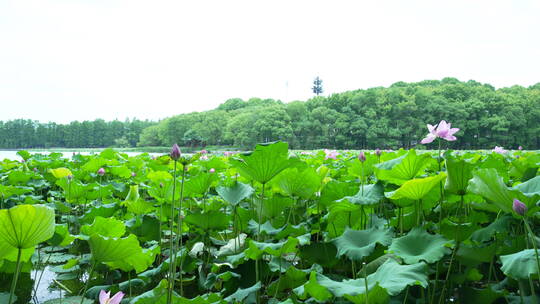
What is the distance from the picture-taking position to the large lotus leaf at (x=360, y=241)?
875mm

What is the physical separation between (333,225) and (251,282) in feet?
1.14

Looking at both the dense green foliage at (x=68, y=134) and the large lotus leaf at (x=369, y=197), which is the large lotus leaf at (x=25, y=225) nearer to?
the large lotus leaf at (x=369, y=197)

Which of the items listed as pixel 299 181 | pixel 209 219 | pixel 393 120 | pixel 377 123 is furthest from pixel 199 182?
pixel 393 120

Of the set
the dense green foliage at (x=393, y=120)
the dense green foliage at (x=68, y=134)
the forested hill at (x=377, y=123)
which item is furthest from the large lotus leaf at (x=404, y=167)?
the dense green foliage at (x=68, y=134)

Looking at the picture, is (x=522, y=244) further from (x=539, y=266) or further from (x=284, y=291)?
(x=284, y=291)

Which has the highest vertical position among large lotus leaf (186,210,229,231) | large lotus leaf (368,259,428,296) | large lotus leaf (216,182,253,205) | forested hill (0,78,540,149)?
forested hill (0,78,540,149)

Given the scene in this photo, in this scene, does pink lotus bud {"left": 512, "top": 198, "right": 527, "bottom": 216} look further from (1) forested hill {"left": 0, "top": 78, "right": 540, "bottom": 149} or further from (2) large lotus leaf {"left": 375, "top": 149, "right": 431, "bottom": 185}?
(1) forested hill {"left": 0, "top": 78, "right": 540, "bottom": 149}

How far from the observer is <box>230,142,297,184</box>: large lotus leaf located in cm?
108

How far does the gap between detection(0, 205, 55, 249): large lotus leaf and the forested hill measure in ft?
110

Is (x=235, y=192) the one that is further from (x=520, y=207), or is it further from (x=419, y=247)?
(x=520, y=207)

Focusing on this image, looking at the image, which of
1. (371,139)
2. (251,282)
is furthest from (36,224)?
(371,139)

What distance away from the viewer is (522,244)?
0.98m

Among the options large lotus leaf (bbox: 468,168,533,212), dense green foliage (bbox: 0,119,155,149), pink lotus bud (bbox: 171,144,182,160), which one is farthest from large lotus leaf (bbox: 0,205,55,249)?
dense green foliage (bbox: 0,119,155,149)

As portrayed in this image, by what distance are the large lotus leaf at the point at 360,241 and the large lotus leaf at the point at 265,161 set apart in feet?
0.97
